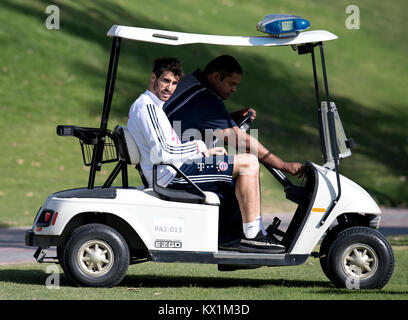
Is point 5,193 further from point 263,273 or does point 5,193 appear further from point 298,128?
point 298,128

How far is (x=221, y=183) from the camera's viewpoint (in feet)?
21.4

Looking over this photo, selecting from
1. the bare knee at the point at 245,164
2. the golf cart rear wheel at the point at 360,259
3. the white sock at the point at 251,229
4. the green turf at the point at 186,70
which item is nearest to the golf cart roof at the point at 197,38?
the bare knee at the point at 245,164

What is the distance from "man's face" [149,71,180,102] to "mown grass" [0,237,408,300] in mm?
1448

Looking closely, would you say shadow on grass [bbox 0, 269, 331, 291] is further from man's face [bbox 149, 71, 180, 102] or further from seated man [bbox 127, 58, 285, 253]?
man's face [bbox 149, 71, 180, 102]

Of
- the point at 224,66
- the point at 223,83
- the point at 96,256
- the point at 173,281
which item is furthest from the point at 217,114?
the point at 173,281

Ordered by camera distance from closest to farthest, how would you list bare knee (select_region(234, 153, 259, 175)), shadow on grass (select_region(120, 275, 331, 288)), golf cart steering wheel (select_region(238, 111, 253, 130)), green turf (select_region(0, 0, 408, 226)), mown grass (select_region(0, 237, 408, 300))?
mown grass (select_region(0, 237, 408, 300)), bare knee (select_region(234, 153, 259, 175)), golf cart steering wheel (select_region(238, 111, 253, 130)), shadow on grass (select_region(120, 275, 331, 288)), green turf (select_region(0, 0, 408, 226))

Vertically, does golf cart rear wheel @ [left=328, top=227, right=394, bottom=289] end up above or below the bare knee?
below

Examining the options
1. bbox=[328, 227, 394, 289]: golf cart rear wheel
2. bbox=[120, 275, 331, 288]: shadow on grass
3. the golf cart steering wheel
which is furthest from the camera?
bbox=[120, 275, 331, 288]: shadow on grass

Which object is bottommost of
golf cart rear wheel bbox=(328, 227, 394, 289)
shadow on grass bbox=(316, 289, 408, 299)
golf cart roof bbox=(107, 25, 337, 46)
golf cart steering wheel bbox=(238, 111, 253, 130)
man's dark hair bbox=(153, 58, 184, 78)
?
shadow on grass bbox=(316, 289, 408, 299)

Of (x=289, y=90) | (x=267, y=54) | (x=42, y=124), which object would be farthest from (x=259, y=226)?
(x=267, y=54)

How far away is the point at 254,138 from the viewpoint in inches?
259

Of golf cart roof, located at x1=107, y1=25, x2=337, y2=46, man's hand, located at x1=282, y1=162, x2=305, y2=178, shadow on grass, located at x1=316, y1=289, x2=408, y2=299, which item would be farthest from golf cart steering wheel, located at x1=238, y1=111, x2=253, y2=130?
shadow on grass, located at x1=316, y1=289, x2=408, y2=299

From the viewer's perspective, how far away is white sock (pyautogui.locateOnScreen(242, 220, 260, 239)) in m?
6.43

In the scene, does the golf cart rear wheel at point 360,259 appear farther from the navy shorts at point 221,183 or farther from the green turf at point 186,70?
the green turf at point 186,70
